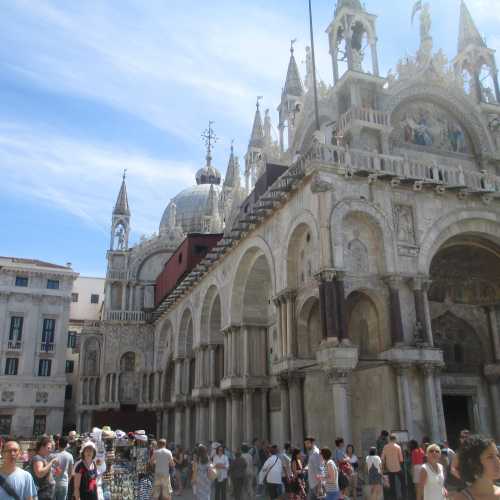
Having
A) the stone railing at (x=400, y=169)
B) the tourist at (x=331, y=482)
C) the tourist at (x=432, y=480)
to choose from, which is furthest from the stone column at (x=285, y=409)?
the tourist at (x=432, y=480)

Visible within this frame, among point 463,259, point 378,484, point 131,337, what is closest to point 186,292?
point 131,337

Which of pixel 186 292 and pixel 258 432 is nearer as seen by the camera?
pixel 258 432

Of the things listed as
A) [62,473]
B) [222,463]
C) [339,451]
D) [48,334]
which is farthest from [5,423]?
[62,473]

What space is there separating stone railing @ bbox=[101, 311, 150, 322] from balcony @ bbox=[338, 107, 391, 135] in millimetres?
27890

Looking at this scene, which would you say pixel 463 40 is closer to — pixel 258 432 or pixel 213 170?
pixel 258 432

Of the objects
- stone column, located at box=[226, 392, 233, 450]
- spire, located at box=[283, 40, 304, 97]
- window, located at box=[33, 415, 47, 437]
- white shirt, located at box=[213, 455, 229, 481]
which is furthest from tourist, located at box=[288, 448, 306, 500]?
window, located at box=[33, 415, 47, 437]

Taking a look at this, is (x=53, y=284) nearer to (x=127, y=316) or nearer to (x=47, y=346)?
(x=47, y=346)

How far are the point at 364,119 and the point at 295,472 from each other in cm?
1588

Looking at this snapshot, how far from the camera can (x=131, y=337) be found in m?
46.2

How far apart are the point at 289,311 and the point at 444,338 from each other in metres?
7.20

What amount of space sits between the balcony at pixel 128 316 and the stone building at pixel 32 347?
5014 millimetres

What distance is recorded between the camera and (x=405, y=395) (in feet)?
61.2

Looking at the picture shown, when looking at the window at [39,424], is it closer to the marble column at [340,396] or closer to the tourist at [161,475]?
the marble column at [340,396]

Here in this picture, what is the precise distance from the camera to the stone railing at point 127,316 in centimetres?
4653
